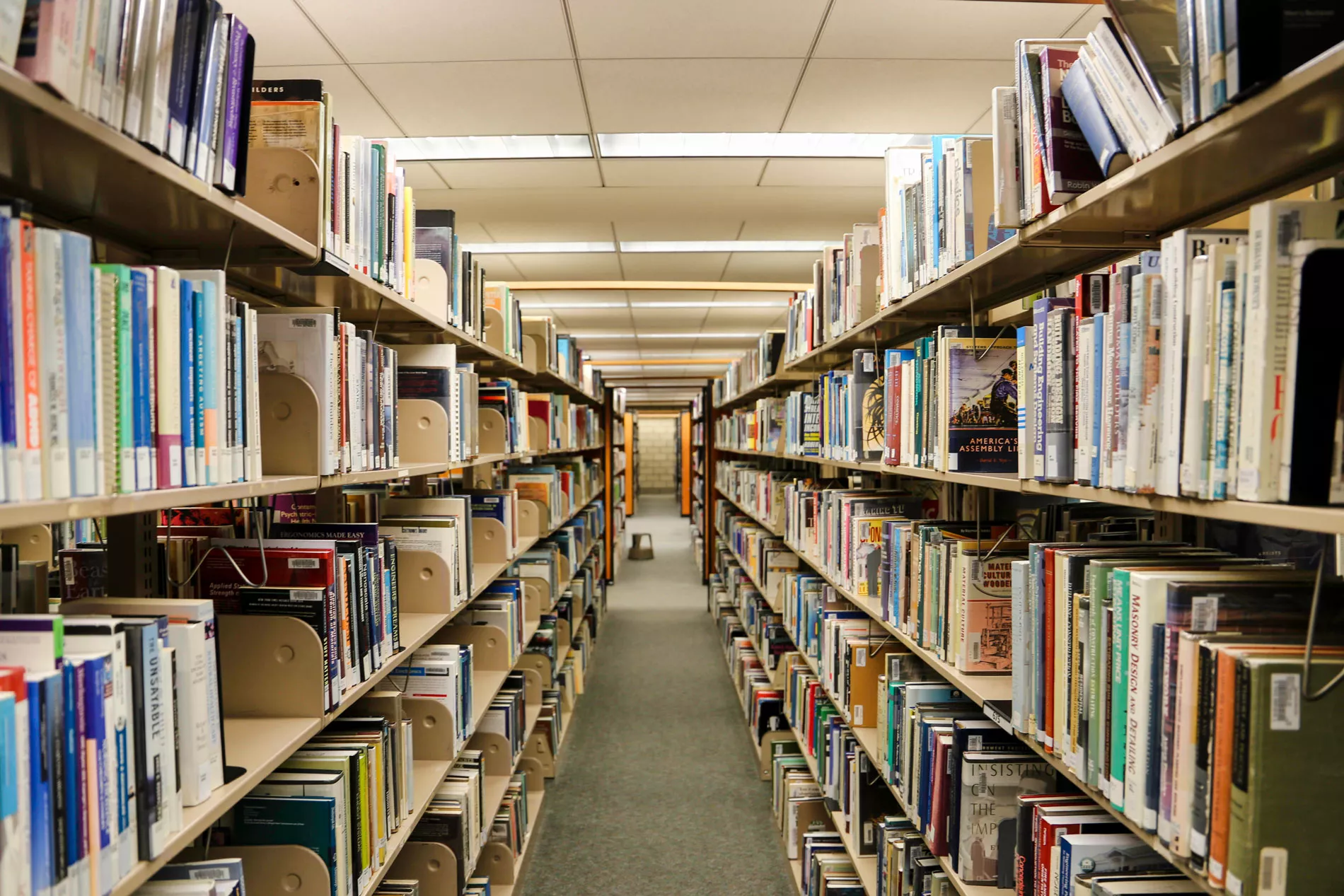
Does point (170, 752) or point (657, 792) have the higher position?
point (170, 752)

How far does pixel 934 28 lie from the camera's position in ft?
9.93

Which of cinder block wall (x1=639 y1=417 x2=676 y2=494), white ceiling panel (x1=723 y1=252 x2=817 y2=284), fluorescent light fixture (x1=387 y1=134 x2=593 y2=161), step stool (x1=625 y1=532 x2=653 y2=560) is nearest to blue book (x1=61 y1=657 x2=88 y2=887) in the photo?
fluorescent light fixture (x1=387 y1=134 x2=593 y2=161)

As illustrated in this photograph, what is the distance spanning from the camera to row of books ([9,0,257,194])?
32.3 inches

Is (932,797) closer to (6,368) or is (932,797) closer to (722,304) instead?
(6,368)

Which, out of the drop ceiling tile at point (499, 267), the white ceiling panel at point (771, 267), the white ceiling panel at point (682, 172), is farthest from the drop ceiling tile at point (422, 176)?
the white ceiling panel at point (771, 267)

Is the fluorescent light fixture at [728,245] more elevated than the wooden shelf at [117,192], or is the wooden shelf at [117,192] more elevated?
the fluorescent light fixture at [728,245]

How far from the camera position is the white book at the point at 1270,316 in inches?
34.3

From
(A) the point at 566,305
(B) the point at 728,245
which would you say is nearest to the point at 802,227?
(B) the point at 728,245

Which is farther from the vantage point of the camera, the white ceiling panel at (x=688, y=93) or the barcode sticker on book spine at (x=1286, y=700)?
the white ceiling panel at (x=688, y=93)

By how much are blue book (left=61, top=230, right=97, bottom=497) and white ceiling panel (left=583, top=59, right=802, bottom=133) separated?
268 cm

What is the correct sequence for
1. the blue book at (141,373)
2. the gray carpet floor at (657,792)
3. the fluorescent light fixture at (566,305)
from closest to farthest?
the blue book at (141,373)
the gray carpet floor at (657,792)
the fluorescent light fixture at (566,305)

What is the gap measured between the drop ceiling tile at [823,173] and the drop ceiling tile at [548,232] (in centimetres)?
131

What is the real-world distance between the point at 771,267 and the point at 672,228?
136 cm

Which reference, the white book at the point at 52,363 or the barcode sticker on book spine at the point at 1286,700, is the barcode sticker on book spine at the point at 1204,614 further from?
the white book at the point at 52,363
